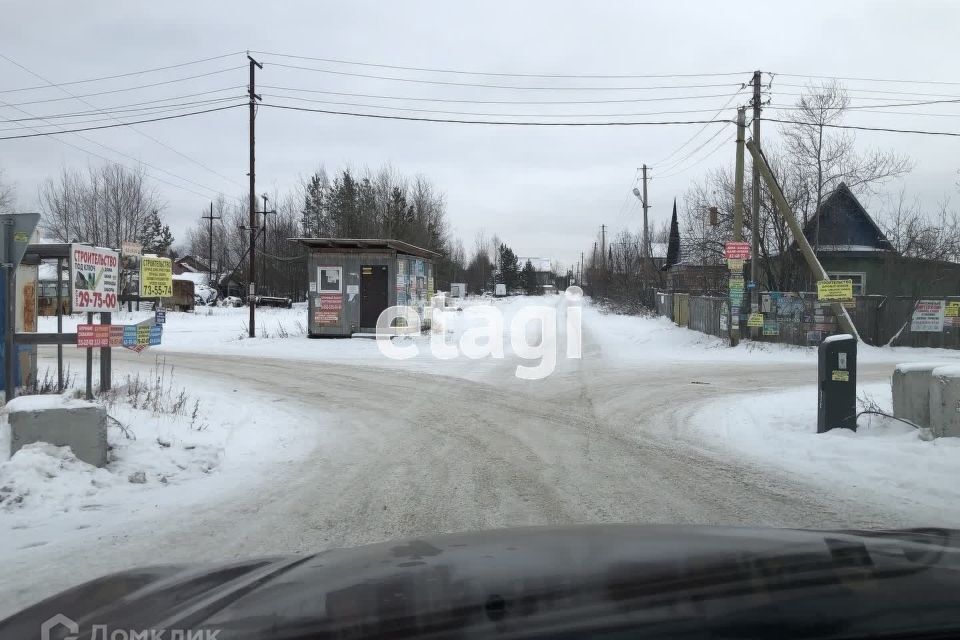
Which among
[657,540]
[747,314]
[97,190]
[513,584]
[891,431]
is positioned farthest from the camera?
[97,190]

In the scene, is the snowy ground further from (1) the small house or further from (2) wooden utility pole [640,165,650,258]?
(2) wooden utility pole [640,165,650,258]

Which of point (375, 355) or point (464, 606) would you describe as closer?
point (464, 606)

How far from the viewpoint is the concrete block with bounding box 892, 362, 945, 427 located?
7.69 meters

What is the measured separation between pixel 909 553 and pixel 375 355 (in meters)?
A: 16.9

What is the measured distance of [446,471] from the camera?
21.8 feet

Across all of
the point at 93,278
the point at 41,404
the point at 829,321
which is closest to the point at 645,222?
the point at 829,321

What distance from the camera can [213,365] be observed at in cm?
1559

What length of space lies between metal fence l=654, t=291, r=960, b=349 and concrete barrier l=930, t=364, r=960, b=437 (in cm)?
1362

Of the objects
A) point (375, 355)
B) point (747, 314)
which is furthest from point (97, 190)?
point (747, 314)

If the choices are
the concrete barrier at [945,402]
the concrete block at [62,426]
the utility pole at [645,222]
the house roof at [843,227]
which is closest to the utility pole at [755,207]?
the house roof at [843,227]

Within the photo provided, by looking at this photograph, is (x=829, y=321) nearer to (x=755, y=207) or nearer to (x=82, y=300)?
(x=755, y=207)

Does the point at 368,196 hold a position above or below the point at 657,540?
above

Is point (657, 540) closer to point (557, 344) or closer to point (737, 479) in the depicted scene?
point (737, 479)

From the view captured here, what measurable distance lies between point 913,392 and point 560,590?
7.58 meters
